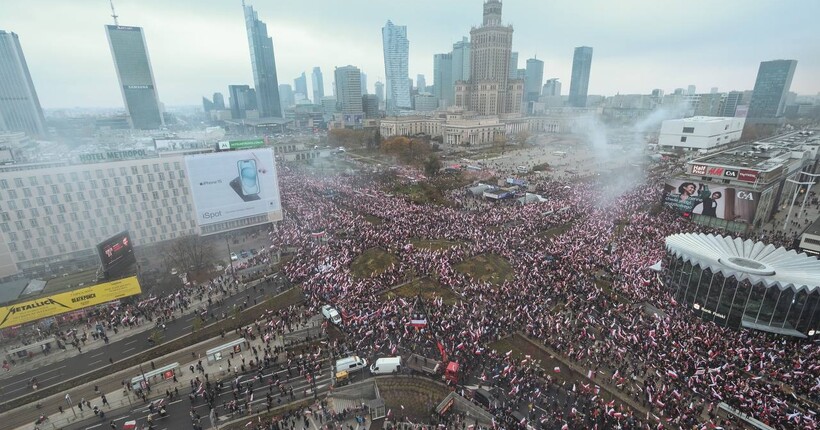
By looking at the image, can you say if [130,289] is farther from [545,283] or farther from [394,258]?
[545,283]

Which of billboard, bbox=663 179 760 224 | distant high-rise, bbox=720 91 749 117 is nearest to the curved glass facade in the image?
billboard, bbox=663 179 760 224

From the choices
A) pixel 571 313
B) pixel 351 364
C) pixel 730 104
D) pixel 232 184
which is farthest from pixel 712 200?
pixel 730 104

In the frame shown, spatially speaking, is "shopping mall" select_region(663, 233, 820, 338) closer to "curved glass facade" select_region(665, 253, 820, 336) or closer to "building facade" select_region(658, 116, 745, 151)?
"curved glass facade" select_region(665, 253, 820, 336)

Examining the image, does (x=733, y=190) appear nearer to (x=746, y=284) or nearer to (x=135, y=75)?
(x=746, y=284)

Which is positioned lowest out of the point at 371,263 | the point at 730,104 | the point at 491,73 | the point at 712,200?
the point at 371,263

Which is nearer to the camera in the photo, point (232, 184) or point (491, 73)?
point (232, 184)

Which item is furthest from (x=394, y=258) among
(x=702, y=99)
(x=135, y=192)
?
(x=702, y=99)
